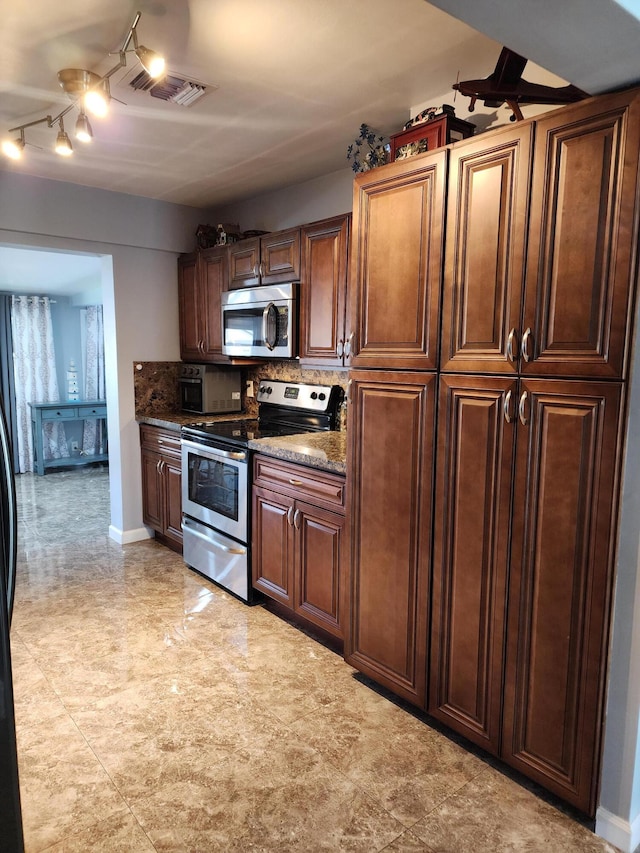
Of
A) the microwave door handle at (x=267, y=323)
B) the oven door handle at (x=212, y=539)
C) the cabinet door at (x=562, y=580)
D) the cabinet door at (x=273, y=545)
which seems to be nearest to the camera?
the cabinet door at (x=562, y=580)

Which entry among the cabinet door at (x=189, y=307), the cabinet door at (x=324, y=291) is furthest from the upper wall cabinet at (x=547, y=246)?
the cabinet door at (x=189, y=307)

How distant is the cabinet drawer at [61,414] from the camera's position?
6773 millimetres

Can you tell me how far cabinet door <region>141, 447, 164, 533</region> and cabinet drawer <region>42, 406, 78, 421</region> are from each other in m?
3.16

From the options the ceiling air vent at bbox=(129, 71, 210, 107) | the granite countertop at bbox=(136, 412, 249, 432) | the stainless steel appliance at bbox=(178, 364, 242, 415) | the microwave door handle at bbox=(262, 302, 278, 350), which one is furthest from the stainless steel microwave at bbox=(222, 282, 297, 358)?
the ceiling air vent at bbox=(129, 71, 210, 107)

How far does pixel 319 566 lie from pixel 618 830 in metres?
1.48

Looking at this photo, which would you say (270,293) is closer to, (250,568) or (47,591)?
(250,568)

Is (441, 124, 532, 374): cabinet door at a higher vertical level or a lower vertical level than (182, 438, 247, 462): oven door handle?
higher

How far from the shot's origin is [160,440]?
404cm

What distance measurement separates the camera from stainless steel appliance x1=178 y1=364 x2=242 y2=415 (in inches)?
165

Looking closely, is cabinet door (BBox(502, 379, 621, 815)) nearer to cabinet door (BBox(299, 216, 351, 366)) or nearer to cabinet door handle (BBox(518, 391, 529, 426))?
cabinet door handle (BBox(518, 391, 529, 426))

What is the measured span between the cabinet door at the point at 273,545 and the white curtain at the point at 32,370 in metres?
5.04

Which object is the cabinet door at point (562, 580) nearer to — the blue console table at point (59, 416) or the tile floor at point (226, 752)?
the tile floor at point (226, 752)

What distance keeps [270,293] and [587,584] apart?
2462mm

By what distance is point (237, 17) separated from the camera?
1.85 m
